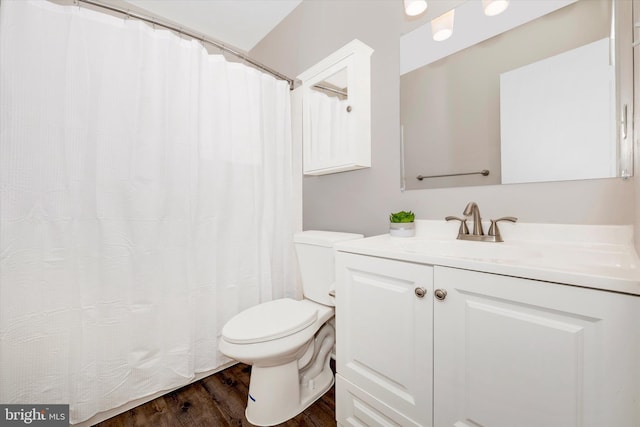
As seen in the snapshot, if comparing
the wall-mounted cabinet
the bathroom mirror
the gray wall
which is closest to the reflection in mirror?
the wall-mounted cabinet

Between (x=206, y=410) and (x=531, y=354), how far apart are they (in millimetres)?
1401

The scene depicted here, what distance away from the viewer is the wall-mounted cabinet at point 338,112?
143cm

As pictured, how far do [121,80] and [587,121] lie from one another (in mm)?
1911

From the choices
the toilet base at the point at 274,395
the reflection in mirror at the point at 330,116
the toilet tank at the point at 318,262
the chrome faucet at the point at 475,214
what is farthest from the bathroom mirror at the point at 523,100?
the toilet base at the point at 274,395

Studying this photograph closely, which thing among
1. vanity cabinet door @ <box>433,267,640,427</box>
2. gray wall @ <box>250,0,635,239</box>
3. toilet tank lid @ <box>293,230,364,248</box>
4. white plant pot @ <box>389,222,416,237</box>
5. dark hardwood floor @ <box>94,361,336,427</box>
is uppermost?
gray wall @ <box>250,0,635,239</box>

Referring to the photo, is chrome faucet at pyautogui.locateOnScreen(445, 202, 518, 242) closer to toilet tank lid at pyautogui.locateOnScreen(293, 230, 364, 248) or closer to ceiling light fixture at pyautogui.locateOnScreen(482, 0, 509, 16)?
A: toilet tank lid at pyautogui.locateOnScreen(293, 230, 364, 248)

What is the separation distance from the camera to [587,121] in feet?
2.94

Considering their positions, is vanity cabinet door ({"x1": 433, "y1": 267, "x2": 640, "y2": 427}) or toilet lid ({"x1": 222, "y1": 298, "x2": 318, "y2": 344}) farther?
toilet lid ({"x1": 222, "y1": 298, "x2": 318, "y2": 344})

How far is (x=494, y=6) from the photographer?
42.3 inches

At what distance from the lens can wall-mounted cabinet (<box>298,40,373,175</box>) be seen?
1434 mm

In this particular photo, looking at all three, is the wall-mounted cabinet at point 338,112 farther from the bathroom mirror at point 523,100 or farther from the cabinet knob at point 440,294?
the cabinet knob at point 440,294

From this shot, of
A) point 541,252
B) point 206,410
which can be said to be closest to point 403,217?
point 541,252

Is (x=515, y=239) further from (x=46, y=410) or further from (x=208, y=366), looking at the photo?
(x=46, y=410)

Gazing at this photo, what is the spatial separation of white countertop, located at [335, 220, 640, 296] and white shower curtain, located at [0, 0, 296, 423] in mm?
855
